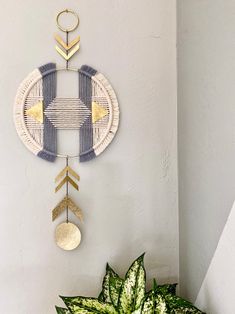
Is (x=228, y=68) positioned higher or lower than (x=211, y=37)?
lower

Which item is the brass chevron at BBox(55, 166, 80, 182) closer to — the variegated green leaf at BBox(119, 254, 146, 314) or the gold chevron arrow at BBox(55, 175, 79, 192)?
the gold chevron arrow at BBox(55, 175, 79, 192)

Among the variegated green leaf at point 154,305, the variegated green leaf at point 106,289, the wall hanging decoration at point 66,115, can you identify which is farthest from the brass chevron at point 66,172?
A: the variegated green leaf at point 154,305

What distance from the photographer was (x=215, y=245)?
100 cm

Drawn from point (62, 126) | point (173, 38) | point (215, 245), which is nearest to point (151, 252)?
point (215, 245)

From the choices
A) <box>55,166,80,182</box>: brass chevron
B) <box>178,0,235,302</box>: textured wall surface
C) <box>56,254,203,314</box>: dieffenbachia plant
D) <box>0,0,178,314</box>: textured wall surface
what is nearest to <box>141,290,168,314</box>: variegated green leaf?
<box>56,254,203,314</box>: dieffenbachia plant

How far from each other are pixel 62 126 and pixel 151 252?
563 millimetres

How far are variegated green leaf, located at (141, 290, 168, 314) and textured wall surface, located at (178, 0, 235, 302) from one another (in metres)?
0.23

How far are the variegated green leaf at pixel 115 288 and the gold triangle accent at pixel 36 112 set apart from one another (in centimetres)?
57

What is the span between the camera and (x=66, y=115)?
1202mm

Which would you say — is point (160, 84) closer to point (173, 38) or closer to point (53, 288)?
point (173, 38)

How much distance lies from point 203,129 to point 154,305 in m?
0.53

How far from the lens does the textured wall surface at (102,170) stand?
1.18m

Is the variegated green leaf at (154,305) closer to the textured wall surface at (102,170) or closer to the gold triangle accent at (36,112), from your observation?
the textured wall surface at (102,170)

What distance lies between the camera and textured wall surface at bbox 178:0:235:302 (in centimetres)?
92
